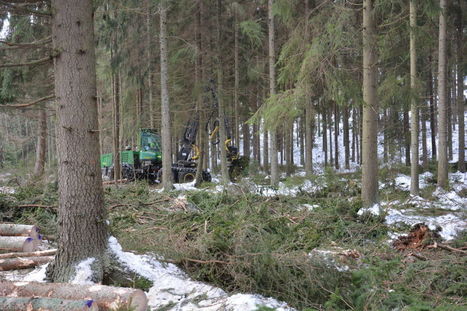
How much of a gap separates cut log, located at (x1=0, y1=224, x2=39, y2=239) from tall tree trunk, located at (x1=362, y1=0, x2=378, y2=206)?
6606 millimetres

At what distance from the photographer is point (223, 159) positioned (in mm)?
15320

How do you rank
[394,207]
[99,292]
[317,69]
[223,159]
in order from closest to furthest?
1. [99,292]
2. [317,69]
3. [394,207]
4. [223,159]

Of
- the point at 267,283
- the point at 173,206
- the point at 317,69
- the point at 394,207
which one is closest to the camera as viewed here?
the point at 267,283

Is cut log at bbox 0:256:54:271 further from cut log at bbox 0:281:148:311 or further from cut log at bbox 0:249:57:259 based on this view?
cut log at bbox 0:281:148:311

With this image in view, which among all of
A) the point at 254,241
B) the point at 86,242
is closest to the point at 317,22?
the point at 254,241

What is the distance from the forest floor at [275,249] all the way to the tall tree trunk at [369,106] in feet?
1.77

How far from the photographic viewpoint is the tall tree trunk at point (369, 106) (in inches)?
340

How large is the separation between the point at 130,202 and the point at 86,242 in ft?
Answer: 11.0

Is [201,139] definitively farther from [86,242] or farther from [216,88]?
[86,242]

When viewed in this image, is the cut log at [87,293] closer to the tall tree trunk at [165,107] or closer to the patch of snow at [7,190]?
the patch of snow at [7,190]

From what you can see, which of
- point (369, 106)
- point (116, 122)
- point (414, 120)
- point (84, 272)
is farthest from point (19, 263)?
point (116, 122)

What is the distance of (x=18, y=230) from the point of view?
223 inches

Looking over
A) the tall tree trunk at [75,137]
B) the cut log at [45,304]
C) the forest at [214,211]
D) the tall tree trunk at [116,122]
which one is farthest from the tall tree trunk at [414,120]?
the tall tree trunk at [116,122]

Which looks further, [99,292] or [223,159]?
[223,159]
